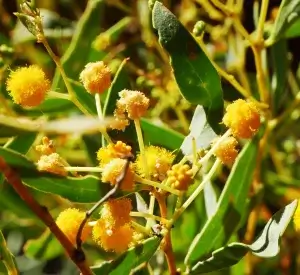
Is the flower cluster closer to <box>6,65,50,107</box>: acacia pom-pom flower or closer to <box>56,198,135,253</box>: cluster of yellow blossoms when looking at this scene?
<box>56,198,135,253</box>: cluster of yellow blossoms

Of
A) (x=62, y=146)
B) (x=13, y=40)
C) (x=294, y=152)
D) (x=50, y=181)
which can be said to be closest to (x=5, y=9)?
(x=13, y=40)

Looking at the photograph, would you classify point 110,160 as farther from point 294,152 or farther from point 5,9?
point 5,9

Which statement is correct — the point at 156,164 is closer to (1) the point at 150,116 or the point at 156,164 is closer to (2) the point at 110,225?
(2) the point at 110,225

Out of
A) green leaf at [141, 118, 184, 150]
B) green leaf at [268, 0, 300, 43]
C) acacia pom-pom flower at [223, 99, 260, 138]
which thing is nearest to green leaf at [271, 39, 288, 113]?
green leaf at [268, 0, 300, 43]

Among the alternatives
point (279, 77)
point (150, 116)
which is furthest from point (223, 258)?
point (150, 116)

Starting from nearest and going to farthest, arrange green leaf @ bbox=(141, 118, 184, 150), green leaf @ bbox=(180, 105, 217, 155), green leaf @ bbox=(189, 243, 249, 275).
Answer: green leaf @ bbox=(189, 243, 249, 275) → green leaf @ bbox=(180, 105, 217, 155) → green leaf @ bbox=(141, 118, 184, 150)

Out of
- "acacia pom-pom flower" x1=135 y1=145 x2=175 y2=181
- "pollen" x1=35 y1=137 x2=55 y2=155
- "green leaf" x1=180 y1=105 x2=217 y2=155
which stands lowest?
"green leaf" x1=180 y1=105 x2=217 y2=155

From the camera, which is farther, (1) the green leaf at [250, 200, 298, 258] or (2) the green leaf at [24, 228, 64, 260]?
(2) the green leaf at [24, 228, 64, 260]

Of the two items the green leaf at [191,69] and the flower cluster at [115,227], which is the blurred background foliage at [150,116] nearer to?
the green leaf at [191,69]
